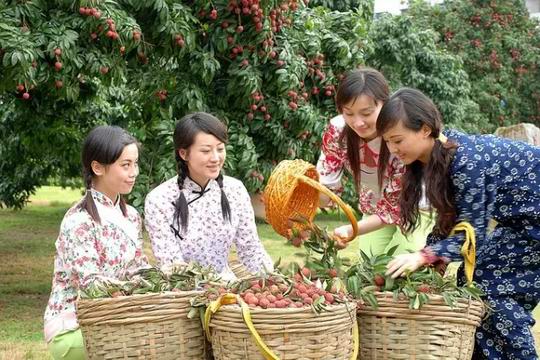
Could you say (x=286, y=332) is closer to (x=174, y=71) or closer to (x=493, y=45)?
(x=174, y=71)

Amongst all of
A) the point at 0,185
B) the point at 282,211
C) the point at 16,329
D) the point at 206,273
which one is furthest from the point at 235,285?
the point at 0,185

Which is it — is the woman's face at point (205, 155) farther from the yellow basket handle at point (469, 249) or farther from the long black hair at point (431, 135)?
the yellow basket handle at point (469, 249)

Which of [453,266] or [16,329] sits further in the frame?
[453,266]

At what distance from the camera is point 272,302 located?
2842 mm

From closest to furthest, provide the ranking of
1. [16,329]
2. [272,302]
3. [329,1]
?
[272,302] < [16,329] < [329,1]

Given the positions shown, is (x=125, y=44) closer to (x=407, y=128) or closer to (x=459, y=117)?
(x=407, y=128)

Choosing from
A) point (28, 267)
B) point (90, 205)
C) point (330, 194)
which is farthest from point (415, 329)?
point (28, 267)

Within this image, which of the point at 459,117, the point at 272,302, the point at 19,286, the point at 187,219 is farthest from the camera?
the point at 459,117

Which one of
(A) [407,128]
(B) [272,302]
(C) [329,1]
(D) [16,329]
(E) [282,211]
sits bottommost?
(D) [16,329]

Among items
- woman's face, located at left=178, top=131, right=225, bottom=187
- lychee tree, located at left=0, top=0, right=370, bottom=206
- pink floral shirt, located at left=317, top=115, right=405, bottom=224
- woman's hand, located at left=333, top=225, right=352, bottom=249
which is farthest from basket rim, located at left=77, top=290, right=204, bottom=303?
lychee tree, located at left=0, top=0, right=370, bottom=206

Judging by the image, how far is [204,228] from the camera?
158 inches

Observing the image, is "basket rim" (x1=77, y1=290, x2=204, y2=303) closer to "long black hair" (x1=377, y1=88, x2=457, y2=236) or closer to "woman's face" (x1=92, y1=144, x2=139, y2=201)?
"woman's face" (x1=92, y1=144, x2=139, y2=201)

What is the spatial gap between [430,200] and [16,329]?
407cm

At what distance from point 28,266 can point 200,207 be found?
6.41m
